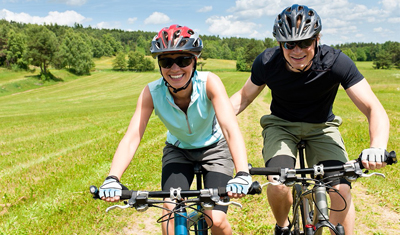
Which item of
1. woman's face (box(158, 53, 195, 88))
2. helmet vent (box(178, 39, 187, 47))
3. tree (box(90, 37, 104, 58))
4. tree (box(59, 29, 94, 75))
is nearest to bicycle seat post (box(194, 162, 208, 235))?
woman's face (box(158, 53, 195, 88))

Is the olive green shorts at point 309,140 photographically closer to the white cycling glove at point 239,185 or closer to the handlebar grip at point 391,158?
the handlebar grip at point 391,158

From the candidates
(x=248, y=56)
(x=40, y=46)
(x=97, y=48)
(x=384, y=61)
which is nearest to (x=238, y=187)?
(x=40, y=46)

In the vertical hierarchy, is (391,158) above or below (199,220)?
above

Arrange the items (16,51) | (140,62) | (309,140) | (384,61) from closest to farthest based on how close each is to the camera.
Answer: (309,140), (16,51), (384,61), (140,62)

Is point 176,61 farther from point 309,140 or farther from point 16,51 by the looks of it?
point 16,51

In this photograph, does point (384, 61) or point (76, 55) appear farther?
point (384, 61)

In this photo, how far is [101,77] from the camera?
79.9 m

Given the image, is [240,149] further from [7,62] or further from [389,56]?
[389,56]

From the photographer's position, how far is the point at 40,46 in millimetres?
70438

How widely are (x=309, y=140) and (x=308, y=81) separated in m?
0.82

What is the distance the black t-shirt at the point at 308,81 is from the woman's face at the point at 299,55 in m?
0.14

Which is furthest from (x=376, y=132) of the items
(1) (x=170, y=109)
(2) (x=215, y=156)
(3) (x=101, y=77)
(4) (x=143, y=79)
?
(3) (x=101, y=77)

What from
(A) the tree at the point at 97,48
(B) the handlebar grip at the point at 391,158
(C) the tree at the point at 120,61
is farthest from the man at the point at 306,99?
(A) the tree at the point at 97,48

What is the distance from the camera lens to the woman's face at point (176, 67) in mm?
3473
